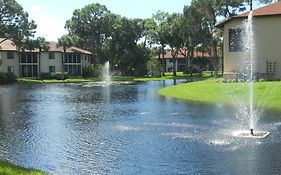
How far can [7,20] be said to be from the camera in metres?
83.8

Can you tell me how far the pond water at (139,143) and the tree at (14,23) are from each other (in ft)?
181

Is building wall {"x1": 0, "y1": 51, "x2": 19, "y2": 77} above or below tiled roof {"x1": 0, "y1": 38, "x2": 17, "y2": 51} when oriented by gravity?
below

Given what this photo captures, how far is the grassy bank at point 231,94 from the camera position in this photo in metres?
33.2

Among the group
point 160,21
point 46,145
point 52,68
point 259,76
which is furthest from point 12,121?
point 160,21

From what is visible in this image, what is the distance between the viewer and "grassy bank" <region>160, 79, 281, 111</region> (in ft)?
109

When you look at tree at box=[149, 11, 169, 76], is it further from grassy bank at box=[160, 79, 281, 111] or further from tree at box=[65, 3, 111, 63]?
grassy bank at box=[160, 79, 281, 111]

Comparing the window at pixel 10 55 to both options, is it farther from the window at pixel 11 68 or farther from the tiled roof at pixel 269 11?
the tiled roof at pixel 269 11

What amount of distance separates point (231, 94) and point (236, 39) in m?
13.5

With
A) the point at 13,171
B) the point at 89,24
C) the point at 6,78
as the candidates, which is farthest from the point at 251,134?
the point at 89,24

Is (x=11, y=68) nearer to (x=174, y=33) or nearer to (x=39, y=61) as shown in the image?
(x=39, y=61)

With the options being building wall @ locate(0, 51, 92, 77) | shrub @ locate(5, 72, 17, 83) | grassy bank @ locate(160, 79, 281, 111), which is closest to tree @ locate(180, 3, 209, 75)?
building wall @ locate(0, 51, 92, 77)

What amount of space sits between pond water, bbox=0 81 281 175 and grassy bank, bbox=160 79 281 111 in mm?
4470

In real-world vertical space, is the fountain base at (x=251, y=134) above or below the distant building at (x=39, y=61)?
below

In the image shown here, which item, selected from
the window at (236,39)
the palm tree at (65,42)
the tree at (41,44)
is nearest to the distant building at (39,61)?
the palm tree at (65,42)
